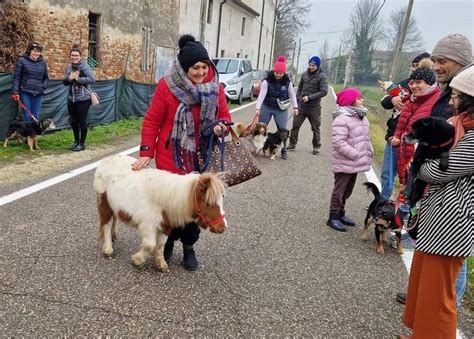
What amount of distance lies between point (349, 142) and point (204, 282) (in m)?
2.63

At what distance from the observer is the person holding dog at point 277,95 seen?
8969 millimetres

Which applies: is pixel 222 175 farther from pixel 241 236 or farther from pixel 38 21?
pixel 38 21

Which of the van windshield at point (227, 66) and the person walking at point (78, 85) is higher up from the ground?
the van windshield at point (227, 66)

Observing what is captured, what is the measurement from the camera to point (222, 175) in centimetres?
357

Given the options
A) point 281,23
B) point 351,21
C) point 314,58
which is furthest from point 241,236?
point 351,21

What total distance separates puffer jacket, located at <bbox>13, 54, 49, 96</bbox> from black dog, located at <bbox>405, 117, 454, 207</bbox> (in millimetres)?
8003

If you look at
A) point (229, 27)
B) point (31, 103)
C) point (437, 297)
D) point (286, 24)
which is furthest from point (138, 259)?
point (286, 24)

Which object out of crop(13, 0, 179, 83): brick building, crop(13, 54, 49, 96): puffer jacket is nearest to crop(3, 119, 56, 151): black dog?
crop(13, 54, 49, 96): puffer jacket

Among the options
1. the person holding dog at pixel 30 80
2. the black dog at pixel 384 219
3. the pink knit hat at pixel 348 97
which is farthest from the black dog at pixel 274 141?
the person holding dog at pixel 30 80

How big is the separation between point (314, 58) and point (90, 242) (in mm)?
6950

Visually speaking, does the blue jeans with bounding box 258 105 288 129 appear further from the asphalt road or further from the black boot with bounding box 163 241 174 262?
the black boot with bounding box 163 241 174 262

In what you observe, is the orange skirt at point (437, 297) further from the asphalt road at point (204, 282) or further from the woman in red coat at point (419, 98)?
the woman in red coat at point (419, 98)

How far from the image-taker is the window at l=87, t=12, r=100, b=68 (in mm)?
15672

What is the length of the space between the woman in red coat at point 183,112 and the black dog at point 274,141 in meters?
5.67
